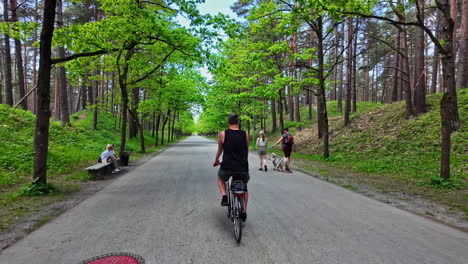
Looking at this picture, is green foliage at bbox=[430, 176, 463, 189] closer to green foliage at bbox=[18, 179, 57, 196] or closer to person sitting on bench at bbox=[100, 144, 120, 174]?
green foliage at bbox=[18, 179, 57, 196]

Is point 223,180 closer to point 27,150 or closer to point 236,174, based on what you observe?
point 236,174

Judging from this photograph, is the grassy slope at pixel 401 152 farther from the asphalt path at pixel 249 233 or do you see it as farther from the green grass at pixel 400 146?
the asphalt path at pixel 249 233

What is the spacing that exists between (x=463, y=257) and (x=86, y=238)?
555 cm

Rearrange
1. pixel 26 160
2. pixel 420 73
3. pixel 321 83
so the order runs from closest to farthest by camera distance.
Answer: pixel 26 160
pixel 420 73
pixel 321 83

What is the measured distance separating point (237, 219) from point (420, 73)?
14.5 meters

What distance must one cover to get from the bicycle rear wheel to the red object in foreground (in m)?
1.38

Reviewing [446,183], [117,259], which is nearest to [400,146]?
[446,183]

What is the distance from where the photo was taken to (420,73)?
42.9 ft

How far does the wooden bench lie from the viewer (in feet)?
28.4

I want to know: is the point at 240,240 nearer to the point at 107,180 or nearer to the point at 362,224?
the point at 362,224

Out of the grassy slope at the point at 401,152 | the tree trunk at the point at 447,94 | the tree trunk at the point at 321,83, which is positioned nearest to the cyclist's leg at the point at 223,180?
the grassy slope at the point at 401,152

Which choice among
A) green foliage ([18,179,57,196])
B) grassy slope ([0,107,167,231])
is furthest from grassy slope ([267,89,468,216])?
green foliage ([18,179,57,196])

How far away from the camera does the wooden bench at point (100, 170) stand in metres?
8.67

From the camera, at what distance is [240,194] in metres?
4.00
